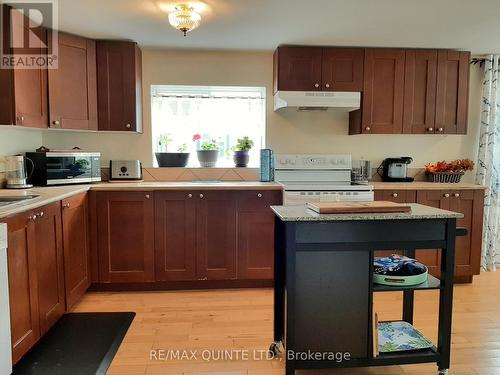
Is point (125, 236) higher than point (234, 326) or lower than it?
higher

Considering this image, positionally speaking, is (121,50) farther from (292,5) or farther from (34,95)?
(292,5)

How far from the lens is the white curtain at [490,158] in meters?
3.86

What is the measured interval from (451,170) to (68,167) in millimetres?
3495

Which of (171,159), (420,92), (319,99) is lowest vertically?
(171,159)

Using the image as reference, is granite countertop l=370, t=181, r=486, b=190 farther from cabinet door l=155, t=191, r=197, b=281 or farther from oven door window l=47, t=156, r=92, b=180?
oven door window l=47, t=156, r=92, b=180

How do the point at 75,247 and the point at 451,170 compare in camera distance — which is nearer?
the point at 75,247

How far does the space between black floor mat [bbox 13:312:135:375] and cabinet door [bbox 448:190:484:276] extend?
2.85m

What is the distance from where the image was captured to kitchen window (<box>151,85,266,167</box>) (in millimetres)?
3850

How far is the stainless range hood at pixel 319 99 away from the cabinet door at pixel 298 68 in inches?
4.5

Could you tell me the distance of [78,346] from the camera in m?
2.35

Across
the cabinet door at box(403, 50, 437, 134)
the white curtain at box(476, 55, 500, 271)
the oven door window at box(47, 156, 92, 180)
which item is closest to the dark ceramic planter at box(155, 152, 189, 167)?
the oven door window at box(47, 156, 92, 180)

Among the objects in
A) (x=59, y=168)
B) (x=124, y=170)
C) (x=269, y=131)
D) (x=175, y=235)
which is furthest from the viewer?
(x=269, y=131)

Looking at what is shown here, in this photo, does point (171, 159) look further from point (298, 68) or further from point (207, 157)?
point (298, 68)

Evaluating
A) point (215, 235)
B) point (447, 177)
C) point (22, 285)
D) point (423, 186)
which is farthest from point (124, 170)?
point (447, 177)
